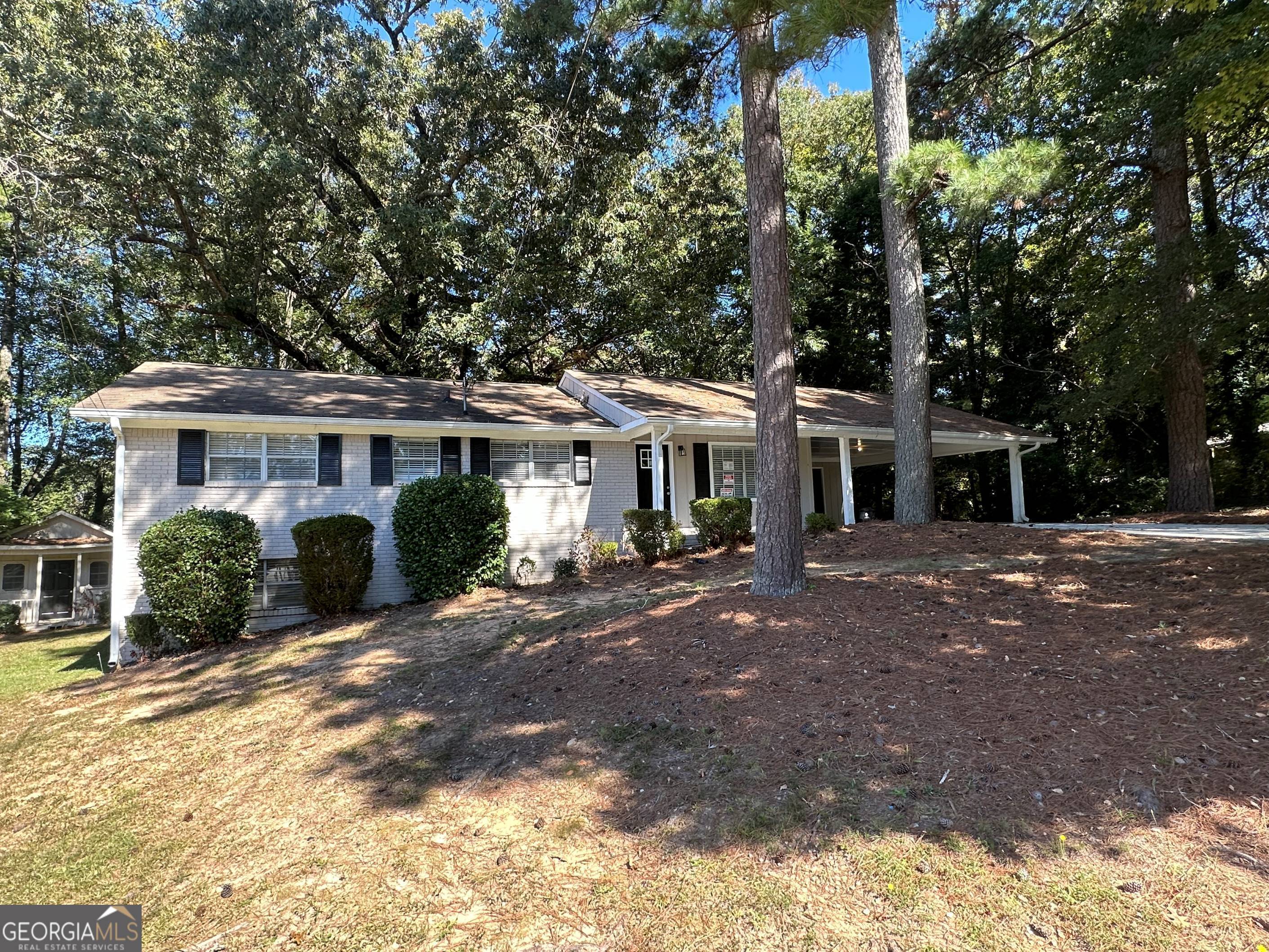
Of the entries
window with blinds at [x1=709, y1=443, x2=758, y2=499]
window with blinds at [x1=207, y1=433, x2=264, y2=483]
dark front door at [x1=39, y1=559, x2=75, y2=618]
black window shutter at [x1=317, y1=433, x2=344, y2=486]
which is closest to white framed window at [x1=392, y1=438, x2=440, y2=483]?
black window shutter at [x1=317, y1=433, x2=344, y2=486]

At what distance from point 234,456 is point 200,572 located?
2.62m

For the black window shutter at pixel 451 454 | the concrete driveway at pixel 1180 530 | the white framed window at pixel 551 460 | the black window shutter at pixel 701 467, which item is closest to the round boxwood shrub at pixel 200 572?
the black window shutter at pixel 451 454

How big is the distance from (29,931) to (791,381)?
667 centimetres

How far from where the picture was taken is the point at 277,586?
10898 mm

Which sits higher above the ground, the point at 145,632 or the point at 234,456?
the point at 234,456

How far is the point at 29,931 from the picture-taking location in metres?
2.97

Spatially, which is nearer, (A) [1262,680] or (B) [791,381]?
(A) [1262,680]

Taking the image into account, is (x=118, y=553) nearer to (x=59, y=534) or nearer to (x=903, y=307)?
(x=59, y=534)

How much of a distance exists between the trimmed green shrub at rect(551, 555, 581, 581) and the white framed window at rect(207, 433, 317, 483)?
4497 mm

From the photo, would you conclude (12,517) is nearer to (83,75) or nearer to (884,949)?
(83,75)

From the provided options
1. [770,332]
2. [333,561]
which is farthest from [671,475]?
[770,332]

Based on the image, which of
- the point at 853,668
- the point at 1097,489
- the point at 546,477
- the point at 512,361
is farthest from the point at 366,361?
the point at 1097,489

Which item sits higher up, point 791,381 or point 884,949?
point 791,381

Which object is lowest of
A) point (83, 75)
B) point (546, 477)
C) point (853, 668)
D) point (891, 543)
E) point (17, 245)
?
point (853, 668)
